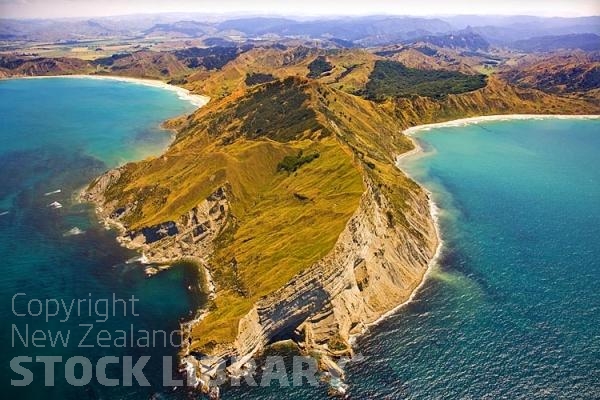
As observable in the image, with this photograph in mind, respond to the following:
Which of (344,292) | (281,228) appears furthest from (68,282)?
(344,292)

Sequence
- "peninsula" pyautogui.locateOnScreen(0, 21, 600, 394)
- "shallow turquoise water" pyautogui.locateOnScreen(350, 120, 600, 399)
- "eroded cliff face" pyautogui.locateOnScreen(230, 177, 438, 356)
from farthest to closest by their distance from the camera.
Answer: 1. "peninsula" pyautogui.locateOnScreen(0, 21, 600, 394)
2. "eroded cliff face" pyautogui.locateOnScreen(230, 177, 438, 356)
3. "shallow turquoise water" pyautogui.locateOnScreen(350, 120, 600, 399)

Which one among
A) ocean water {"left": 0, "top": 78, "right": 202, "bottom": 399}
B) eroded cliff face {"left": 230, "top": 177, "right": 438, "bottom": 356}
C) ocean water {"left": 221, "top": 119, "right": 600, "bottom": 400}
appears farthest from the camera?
eroded cliff face {"left": 230, "top": 177, "right": 438, "bottom": 356}

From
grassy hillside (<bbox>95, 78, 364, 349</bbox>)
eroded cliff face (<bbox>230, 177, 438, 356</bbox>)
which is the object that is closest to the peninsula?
eroded cliff face (<bbox>230, 177, 438, 356</bbox>)

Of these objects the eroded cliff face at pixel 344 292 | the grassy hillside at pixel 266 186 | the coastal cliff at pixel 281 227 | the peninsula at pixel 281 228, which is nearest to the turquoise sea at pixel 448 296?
the eroded cliff face at pixel 344 292

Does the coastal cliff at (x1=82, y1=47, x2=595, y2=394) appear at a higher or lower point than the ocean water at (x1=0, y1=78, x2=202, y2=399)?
higher

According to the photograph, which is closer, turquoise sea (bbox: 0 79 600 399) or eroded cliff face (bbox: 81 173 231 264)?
turquoise sea (bbox: 0 79 600 399)

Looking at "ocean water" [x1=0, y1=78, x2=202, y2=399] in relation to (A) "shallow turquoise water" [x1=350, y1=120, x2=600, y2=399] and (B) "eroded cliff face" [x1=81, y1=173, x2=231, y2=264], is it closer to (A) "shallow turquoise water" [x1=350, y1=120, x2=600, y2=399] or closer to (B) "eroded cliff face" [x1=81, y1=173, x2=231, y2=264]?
(B) "eroded cliff face" [x1=81, y1=173, x2=231, y2=264]

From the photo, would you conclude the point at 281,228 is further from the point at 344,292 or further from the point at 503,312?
the point at 503,312
